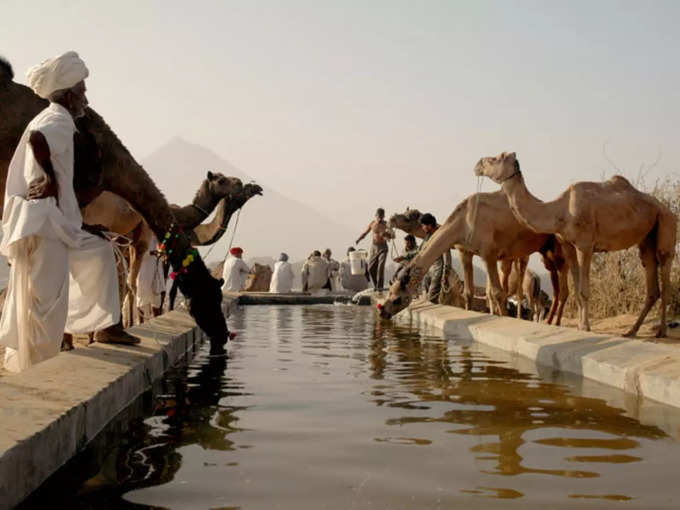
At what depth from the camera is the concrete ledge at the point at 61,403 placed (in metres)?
3.45

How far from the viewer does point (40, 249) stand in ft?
19.6

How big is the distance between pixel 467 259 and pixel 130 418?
9894mm

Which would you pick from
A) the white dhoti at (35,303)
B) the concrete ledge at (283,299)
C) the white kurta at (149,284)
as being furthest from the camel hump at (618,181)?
the concrete ledge at (283,299)

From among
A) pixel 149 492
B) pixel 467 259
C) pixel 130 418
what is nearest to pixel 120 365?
pixel 130 418

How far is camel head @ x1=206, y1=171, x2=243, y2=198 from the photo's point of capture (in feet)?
44.7

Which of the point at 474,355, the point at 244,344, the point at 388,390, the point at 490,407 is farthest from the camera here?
the point at 244,344

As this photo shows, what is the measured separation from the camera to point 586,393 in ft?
21.8

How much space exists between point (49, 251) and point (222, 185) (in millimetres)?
7733

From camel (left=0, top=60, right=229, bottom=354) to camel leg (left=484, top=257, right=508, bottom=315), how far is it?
216 inches

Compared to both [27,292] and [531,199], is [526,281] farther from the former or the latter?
[27,292]

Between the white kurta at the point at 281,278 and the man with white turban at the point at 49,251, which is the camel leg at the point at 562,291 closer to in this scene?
the man with white turban at the point at 49,251

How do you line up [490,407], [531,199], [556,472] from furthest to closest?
[531,199] → [490,407] → [556,472]

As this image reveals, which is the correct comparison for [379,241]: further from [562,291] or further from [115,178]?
[115,178]

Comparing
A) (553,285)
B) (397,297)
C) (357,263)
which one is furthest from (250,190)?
(357,263)
